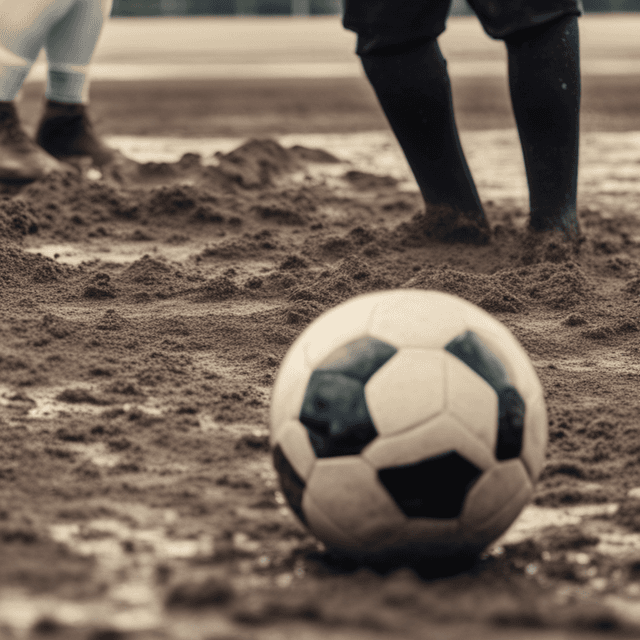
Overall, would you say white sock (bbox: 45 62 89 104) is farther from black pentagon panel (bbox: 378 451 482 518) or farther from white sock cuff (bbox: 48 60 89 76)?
black pentagon panel (bbox: 378 451 482 518)

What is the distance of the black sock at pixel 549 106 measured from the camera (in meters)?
3.73

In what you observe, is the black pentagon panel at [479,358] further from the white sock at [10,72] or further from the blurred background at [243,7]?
the blurred background at [243,7]

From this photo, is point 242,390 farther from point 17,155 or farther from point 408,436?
point 17,155

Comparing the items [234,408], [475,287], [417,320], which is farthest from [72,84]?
[417,320]

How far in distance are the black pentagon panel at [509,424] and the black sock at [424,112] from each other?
230cm

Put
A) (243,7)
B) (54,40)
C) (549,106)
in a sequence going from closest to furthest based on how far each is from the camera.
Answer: (549,106) < (54,40) < (243,7)

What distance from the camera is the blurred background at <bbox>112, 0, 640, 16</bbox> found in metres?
30.2

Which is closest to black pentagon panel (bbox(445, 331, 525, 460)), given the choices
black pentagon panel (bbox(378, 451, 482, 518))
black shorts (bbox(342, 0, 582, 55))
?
black pentagon panel (bbox(378, 451, 482, 518))

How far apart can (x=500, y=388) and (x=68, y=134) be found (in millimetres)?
4499

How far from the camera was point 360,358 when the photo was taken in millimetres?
1839

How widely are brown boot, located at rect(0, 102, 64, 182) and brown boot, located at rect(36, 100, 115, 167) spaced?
0.48 m

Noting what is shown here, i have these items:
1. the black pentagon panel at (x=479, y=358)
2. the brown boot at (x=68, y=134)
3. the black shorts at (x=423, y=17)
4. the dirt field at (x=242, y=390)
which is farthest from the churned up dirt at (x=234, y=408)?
the black shorts at (x=423, y=17)

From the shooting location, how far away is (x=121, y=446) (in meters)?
2.32

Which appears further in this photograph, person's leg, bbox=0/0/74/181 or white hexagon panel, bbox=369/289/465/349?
person's leg, bbox=0/0/74/181
